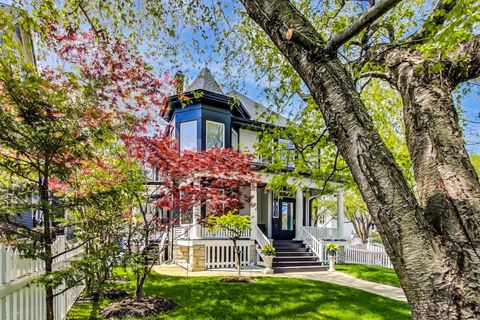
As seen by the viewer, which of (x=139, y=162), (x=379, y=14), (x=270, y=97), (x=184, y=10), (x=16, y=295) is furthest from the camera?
(x=139, y=162)

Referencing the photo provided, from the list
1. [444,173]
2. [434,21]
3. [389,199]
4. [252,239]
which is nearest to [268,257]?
[252,239]

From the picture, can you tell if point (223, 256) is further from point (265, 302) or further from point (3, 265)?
point (3, 265)

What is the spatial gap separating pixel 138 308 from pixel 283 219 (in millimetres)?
12230

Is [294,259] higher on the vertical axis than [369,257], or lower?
higher

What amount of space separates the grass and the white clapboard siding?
3297 millimetres

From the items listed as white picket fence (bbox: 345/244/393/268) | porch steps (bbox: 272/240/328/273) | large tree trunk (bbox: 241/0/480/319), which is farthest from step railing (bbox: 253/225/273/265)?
large tree trunk (bbox: 241/0/480/319)

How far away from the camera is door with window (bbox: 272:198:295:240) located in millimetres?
17203

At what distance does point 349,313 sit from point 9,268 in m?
5.82

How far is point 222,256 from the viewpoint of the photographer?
13.4 m

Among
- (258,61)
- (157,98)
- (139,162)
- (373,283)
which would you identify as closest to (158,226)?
(139,162)

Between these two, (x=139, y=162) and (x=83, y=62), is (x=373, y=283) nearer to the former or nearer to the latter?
(x=139, y=162)

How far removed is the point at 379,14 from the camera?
193 centimetres

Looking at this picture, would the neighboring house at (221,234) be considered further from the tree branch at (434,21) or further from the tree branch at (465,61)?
the tree branch at (465,61)

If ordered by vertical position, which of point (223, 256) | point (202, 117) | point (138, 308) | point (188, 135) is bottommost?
point (223, 256)
